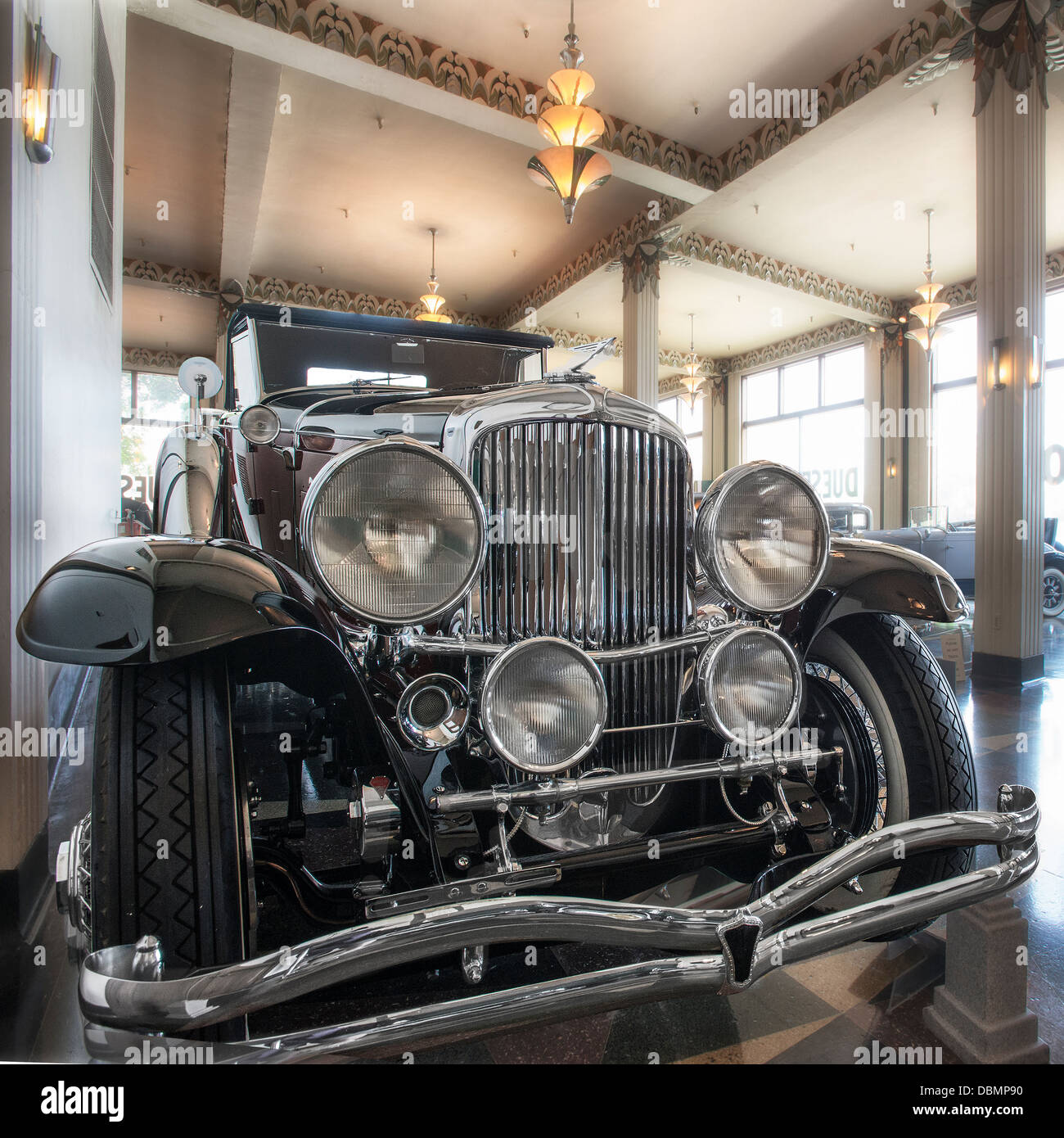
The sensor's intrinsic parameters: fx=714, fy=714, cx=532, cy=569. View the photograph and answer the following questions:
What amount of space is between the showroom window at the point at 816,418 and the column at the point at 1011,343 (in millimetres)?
6871

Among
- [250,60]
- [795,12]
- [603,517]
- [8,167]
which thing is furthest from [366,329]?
[795,12]

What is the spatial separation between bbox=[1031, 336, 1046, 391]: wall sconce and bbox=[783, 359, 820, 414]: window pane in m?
8.52

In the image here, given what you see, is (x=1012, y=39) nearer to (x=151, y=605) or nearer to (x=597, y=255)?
(x=597, y=255)

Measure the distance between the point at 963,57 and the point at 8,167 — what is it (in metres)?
5.79

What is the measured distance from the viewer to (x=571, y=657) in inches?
45.2

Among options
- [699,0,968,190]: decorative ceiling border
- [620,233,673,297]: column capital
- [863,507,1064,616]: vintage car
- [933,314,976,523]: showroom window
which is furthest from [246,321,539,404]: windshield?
[933,314,976,523]: showroom window

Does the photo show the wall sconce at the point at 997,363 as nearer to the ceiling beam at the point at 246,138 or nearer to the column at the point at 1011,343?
the column at the point at 1011,343

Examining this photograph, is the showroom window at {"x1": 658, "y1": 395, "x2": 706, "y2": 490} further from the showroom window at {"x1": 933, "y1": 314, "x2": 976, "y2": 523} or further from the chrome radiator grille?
the chrome radiator grille

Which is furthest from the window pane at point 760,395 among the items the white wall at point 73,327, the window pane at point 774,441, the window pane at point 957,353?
the white wall at point 73,327

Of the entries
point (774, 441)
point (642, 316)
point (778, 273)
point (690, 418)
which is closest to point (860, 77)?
point (642, 316)

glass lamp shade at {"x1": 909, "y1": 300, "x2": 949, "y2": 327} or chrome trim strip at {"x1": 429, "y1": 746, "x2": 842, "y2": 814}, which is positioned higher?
glass lamp shade at {"x1": 909, "y1": 300, "x2": 949, "y2": 327}

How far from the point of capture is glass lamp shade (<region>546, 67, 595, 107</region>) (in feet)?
14.5

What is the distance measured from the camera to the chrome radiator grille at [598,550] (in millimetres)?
1270

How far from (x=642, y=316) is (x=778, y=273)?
259cm
